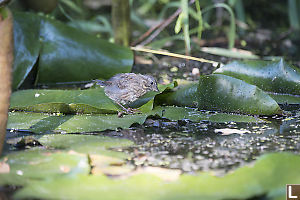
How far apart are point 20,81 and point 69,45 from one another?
0.29m

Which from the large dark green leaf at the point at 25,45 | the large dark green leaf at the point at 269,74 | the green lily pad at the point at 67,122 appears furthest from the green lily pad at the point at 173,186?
the large dark green leaf at the point at 25,45

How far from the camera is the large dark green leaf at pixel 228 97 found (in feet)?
5.11

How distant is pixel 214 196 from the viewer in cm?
90

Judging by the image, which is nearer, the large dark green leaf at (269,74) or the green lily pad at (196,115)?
the green lily pad at (196,115)

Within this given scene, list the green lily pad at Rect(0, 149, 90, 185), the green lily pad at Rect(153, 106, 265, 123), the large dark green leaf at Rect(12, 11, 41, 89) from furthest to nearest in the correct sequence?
the large dark green leaf at Rect(12, 11, 41, 89) < the green lily pad at Rect(153, 106, 265, 123) < the green lily pad at Rect(0, 149, 90, 185)

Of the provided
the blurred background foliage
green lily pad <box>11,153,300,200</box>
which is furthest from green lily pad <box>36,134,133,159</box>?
the blurred background foliage

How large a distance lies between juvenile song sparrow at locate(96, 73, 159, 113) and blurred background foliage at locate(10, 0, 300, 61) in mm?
582

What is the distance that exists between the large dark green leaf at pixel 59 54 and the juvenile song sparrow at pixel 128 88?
0.89 feet

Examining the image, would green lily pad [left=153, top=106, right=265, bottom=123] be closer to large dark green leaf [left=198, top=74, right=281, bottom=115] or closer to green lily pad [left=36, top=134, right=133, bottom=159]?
large dark green leaf [left=198, top=74, right=281, bottom=115]

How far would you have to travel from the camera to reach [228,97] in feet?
5.27

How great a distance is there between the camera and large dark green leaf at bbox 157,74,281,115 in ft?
5.11

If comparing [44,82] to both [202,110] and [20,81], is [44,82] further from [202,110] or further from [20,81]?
[202,110]

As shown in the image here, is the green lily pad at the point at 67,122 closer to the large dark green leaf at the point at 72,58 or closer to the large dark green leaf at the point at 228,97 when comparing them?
the large dark green leaf at the point at 228,97

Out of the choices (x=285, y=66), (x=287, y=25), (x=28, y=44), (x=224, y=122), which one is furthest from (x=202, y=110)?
(x=287, y=25)
